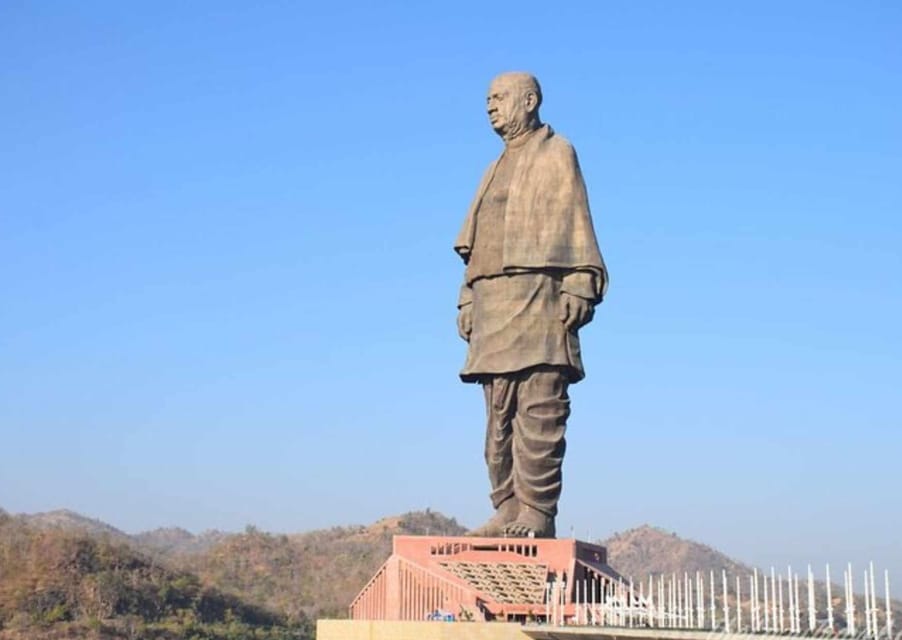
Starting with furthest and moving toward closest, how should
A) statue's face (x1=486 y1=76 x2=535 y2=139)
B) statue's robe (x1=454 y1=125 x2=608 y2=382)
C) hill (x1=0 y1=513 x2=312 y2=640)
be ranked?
hill (x1=0 y1=513 x2=312 y2=640), statue's face (x1=486 y1=76 x2=535 y2=139), statue's robe (x1=454 y1=125 x2=608 y2=382)

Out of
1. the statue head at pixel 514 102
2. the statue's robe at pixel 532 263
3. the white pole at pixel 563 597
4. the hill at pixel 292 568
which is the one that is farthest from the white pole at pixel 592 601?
the hill at pixel 292 568

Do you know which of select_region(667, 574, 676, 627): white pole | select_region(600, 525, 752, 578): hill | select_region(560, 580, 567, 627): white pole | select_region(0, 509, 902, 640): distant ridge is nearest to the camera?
select_region(667, 574, 676, 627): white pole

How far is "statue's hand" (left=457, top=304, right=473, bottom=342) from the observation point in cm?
2009

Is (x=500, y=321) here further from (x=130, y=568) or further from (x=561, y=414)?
(x=130, y=568)

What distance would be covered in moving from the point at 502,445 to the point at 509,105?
450 cm

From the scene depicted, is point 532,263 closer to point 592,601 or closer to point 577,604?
point 592,601

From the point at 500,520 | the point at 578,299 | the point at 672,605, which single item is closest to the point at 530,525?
the point at 500,520

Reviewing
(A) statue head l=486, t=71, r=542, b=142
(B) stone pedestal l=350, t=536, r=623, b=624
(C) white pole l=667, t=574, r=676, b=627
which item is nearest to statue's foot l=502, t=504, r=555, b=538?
(B) stone pedestal l=350, t=536, r=623, b=624

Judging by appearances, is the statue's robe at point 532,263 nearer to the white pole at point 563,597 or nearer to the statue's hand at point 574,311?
the statue's hand at point 574,311

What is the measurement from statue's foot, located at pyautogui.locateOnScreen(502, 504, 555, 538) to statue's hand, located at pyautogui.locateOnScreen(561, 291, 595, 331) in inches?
94.1

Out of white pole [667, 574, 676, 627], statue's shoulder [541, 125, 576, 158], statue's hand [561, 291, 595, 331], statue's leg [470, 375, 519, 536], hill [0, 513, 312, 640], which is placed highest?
statue's shoulder [541, 125, 576, 158]

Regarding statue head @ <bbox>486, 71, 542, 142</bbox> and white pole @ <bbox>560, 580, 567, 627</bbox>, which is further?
statue head @ <bbox>486, 71, 542, 142</bbox>

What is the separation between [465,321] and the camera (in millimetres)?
20188

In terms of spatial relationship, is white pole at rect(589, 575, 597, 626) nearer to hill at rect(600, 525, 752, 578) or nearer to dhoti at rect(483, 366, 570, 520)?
dhoti at rect(483, 366, 570, 520)
